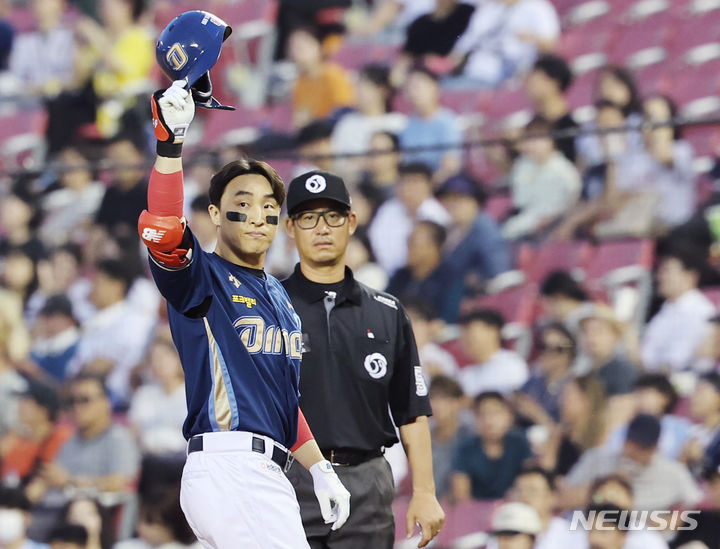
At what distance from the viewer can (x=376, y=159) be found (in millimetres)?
7312

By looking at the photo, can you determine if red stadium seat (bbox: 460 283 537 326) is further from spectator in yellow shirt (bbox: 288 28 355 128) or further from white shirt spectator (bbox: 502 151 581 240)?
spectator in yellow shirt (bbox: 288 28 355 128)

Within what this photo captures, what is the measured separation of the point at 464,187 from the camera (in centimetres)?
718

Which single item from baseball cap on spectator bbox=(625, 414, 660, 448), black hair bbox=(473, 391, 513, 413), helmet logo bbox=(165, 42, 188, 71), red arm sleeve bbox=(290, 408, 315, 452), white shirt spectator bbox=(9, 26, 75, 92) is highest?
white shirt spectator bbox=(9, 26, 75, 92)

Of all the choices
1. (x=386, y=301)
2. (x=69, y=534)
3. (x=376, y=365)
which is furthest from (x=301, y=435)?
(x=69, y=534)

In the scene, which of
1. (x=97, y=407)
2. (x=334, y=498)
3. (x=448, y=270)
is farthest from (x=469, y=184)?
(x=334, y=498)

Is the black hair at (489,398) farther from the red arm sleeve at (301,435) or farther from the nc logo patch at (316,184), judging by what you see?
the red arm sleeve at (301,435)

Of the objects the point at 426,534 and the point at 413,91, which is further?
the point at 413,91

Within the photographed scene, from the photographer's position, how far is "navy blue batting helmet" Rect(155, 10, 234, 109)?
11.0 feet

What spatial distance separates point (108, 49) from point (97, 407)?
12.4ft

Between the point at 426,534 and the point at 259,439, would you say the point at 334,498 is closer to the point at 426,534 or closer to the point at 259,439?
the point at 259,439

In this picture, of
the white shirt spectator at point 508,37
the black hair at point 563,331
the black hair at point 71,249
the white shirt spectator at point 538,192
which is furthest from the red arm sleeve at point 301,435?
the white shirt spectator at point 508,37

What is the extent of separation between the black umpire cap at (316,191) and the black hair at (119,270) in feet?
11.4

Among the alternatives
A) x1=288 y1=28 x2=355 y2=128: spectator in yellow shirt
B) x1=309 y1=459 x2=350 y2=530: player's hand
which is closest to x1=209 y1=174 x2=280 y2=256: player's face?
x1=309 y1=459 x2=350 y2=530: player's hand

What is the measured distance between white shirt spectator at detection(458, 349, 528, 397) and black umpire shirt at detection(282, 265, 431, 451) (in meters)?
1.96
